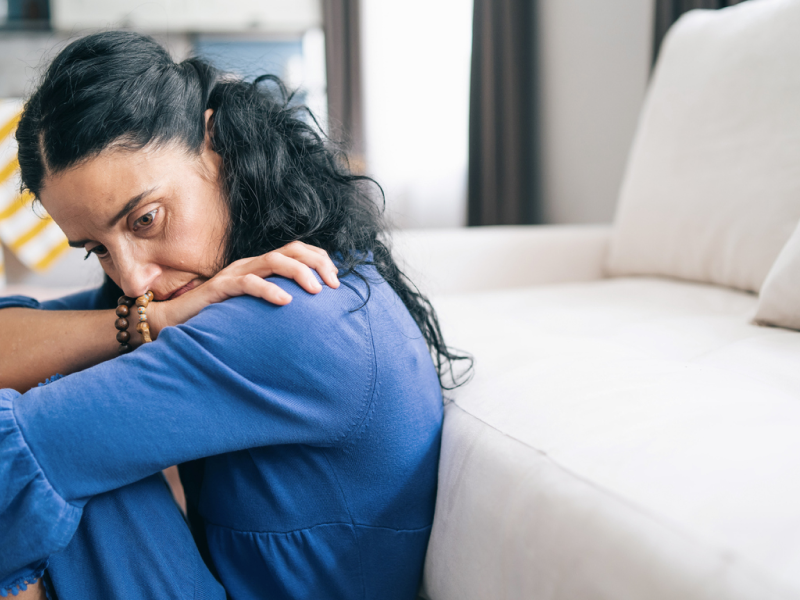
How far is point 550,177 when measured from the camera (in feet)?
8.58

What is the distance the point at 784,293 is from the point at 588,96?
1.66m

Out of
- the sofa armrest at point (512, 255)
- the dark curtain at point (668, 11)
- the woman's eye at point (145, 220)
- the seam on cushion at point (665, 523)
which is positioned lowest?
the sofa armrest at point (512, 255)

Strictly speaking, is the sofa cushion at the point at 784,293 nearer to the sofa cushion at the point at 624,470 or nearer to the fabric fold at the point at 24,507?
the sofa cushion at the point at 624,470

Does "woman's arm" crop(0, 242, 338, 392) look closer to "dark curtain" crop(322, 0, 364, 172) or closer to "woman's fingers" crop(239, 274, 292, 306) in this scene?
"woman's fingers" crop(239, 274, 292, 306)

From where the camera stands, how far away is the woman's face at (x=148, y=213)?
628 mm

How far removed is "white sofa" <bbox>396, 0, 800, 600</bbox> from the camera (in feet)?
1.34

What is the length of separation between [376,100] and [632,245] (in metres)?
1.81

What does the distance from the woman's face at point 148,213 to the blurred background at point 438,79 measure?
179cm

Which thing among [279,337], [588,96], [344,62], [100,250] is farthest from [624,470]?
[344,62]

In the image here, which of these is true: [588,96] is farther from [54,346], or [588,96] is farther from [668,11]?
[54,346]

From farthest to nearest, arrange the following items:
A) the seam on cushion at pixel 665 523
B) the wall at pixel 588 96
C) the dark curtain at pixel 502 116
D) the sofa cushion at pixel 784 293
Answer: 1. the dark curtain at pixel 502 116
2. the wall at pixel 588 96
3. the sofa cushion at pixel 784 293
4. the seam on cushion at pixel 665 523

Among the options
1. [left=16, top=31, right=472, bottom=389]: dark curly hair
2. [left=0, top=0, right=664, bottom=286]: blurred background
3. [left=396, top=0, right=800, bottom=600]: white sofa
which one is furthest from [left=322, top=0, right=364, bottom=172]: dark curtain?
[left=16, top=31, right=472, bottom=389]: dark curly hair

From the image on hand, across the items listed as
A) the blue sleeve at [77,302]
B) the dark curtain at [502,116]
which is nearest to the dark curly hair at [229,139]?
the blue sleeve at [77,302]

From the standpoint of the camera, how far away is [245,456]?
625 mm
